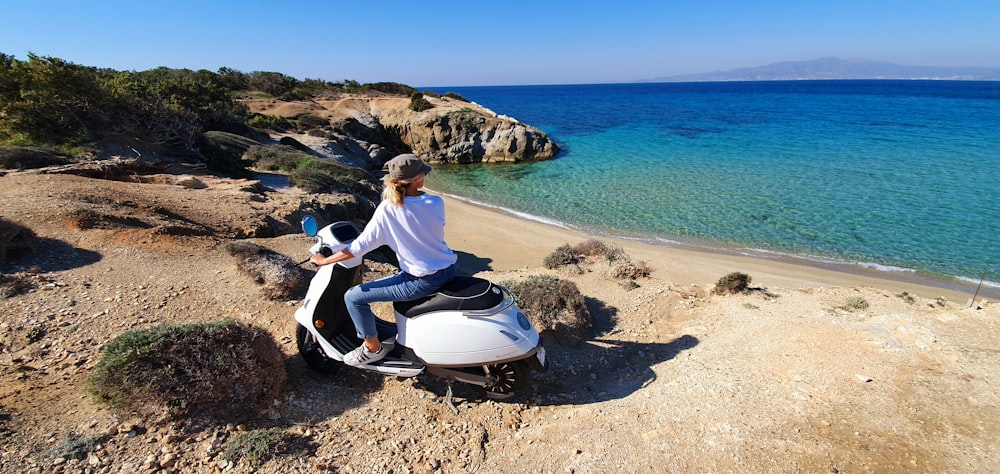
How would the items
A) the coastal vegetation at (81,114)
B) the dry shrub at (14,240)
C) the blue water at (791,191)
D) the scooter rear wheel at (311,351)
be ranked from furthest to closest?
the blue water at (791,191) → the coastal vegetation at (81,114) → the dry shrub at (14,240) → the scooter rear wheel at (311,351)

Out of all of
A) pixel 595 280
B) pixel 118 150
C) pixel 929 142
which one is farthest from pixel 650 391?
pixel 929 142

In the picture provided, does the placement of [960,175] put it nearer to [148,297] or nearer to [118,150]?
[148,297]

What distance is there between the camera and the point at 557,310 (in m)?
5.95

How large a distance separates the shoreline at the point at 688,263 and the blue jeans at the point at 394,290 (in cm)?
658

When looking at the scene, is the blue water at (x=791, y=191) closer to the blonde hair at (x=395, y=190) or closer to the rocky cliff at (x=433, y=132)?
the rocky cliff at (x=433, y=132)

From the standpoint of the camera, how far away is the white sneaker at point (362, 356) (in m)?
4.00

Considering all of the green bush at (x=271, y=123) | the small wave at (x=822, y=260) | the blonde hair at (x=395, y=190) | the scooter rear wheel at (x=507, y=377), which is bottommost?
the small wave at (x=822, y=260)

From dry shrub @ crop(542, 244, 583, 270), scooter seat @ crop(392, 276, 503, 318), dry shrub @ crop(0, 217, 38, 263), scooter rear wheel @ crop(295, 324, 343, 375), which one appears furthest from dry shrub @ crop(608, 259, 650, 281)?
dry shrub @ crop(0, 217, 38, 263)

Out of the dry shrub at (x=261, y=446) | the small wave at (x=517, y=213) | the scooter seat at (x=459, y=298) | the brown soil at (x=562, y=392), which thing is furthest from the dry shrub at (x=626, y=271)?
the small wave at (x=517, y=213)

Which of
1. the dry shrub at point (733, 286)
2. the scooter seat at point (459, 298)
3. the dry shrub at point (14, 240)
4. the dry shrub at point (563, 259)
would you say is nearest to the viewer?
the scooter seat at point (459, 298)

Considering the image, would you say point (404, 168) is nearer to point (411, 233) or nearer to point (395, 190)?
point (395, 190)

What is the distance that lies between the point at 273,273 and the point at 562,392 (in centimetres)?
411

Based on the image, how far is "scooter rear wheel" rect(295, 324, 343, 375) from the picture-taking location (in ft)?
13.9

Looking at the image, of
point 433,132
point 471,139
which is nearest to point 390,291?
point 471,139
